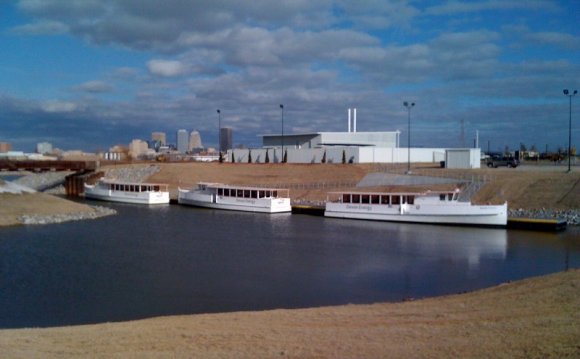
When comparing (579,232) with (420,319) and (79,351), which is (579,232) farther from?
(79,351)

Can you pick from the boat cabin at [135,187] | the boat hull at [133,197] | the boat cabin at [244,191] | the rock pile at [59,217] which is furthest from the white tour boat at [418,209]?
the boat cabin at [135,187]

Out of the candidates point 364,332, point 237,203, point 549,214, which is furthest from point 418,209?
point 364,332

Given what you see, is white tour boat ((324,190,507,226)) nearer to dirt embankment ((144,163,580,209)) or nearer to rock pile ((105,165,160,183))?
dirt embankment ((144,163,580,209))

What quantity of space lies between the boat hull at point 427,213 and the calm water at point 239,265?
1583 millimetres

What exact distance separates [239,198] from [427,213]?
23465 mm

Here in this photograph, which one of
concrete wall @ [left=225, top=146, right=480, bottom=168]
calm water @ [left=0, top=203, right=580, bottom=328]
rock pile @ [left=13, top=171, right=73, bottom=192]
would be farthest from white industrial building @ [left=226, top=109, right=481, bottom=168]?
rock pile @ [left=13, top=171, right=73, bottom=192]

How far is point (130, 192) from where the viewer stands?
3046 inches

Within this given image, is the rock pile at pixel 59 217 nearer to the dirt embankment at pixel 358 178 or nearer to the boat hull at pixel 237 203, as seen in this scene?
the boat hull at pixel 237 203

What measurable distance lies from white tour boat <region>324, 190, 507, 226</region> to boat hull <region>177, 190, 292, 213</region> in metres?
6.26

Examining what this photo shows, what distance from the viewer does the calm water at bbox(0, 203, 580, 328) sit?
21.9 meters

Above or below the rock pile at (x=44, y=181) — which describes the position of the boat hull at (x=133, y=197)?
below

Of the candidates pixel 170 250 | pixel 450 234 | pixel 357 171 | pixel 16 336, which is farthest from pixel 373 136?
pixel 16 336

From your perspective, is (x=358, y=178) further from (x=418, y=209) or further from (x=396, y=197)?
(x=418, y=209)

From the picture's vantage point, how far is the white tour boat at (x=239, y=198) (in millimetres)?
62125
